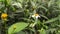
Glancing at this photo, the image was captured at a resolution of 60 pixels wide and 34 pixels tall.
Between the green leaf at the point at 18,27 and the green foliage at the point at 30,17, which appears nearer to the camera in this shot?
the green leaf at the point at 18,27

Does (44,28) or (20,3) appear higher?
(20,3)

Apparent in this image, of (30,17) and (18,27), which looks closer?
(18,27)

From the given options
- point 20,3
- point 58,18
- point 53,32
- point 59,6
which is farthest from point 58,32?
point 20,3

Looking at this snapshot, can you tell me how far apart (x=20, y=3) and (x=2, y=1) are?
0.22 m

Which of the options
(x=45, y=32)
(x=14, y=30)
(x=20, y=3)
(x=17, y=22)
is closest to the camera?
(x=14, y=30)

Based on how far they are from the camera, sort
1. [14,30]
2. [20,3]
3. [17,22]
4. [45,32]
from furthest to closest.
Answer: [20,3]
[17,22]
[45,32]
[14,30]

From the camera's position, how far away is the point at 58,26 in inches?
65.0

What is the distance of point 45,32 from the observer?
1572 mm

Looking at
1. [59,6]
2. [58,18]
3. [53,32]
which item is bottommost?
[53,32]

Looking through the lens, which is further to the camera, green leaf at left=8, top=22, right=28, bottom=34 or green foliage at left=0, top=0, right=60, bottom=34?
green foliage at left=0, top=0, right=60, bottom=34

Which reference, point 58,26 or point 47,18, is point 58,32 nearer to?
point 58,26

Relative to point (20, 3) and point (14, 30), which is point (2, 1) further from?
point (14, 30)

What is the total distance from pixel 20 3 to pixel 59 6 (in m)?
0.42

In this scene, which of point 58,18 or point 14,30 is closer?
point 14,30
